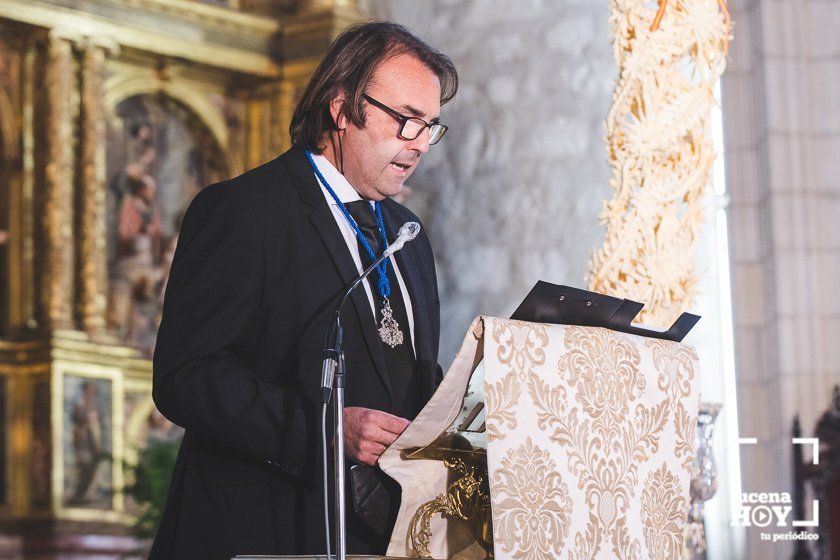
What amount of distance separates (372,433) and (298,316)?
40 cm

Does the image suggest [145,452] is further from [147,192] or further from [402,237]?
[402,237]

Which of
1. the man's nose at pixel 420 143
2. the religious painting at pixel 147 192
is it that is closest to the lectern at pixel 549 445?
the man's nose at pixel 420 143

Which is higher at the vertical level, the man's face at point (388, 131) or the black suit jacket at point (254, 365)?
the man's face at point (388, 131)

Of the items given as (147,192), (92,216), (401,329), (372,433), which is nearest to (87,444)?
(92,216)

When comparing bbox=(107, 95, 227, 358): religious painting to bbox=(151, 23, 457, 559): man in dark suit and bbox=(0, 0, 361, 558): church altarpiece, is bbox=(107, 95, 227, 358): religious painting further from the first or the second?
bbox=(151, 23, 457, 559): man in dark suit

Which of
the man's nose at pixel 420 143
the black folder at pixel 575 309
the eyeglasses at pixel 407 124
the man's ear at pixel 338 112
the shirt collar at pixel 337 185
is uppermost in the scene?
the man's ear at pixel 338 112

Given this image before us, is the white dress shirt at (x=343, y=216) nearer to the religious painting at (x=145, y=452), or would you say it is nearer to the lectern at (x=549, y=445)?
the lectern at (x=549, y=445)

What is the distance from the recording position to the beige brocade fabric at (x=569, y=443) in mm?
2492

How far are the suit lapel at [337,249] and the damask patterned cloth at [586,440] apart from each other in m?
0.44

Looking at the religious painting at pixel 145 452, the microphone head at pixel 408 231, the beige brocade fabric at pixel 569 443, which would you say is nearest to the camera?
the beige brocade fabric at pixel 569 443

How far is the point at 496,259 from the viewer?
8.74m

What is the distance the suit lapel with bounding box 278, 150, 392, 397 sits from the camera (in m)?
2.89

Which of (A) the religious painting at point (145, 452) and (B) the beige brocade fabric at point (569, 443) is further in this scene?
(A) the religious painting at point (145, 452)

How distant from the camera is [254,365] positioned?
2.90 m
